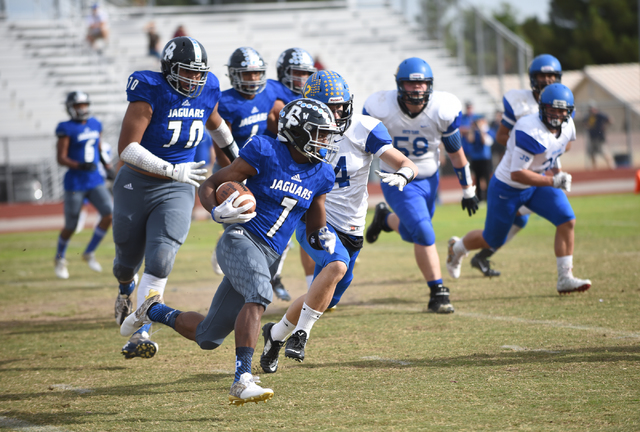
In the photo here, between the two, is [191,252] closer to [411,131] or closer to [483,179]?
[411,131]

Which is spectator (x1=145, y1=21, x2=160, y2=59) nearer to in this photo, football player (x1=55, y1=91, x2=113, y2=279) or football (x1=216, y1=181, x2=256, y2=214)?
football player (x1=55, y1=91, x2=113, y2=279)

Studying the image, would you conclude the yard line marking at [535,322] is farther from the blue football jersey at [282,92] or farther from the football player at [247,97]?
the blue football jersey at [282,92]

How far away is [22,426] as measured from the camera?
3.54 metres

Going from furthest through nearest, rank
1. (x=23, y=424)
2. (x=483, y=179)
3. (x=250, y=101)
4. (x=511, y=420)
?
(x=483, y=179), (x=250, y=101), (x=23, y=424), (x=511, y=420)

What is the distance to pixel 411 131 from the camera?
612 centimetres

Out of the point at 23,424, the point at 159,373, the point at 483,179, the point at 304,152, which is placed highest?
the point at 304,152

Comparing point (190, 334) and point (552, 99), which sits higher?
point (552, 99)

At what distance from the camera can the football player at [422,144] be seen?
593 centimetres

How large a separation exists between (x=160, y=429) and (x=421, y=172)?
3460 millimetres

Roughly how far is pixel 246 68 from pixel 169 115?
63.1 inches

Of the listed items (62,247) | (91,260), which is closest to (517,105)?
(91,260)

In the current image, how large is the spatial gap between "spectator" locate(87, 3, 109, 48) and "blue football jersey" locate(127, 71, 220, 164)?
18.8 meters

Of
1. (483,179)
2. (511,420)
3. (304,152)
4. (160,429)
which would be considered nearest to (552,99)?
(304,152)

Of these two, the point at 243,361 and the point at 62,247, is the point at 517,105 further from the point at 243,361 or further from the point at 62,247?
the point at 62,247
